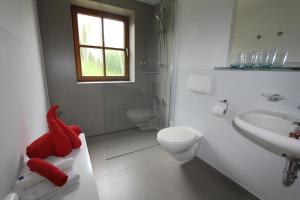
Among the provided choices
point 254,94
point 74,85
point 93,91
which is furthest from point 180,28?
point 74,85

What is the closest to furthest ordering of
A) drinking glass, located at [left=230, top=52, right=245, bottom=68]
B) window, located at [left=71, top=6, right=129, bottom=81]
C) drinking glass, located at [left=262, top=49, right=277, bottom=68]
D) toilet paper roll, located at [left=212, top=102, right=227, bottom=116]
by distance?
drinking glass, located at [left=262, top=49, right=277, bottom=68] < drinking glass, located at [left=230, top=52, right=245, bottom=68] < toilet paper roll, located at [left=212, top=102, right=227, bottom=116] < window, located at [left=71, top=6, right=129, bottom=81]

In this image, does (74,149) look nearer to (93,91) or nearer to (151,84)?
(93,91)

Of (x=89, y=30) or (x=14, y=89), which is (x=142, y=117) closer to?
(x=89, y=30)

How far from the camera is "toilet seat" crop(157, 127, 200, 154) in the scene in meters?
1.45

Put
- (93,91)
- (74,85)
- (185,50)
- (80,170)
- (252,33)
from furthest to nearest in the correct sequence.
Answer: (93,91) < (74,85) < (185,50) < (252,33) < (80,170)

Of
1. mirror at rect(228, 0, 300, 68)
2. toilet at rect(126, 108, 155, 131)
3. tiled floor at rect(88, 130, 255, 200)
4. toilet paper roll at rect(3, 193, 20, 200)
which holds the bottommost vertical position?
tiled floor at rect(88, 130, 255, 200)

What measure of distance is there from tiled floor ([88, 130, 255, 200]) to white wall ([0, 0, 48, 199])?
2.61 feet

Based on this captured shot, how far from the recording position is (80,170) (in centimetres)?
102

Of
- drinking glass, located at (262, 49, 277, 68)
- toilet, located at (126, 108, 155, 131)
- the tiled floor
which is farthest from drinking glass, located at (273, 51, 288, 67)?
toilet, located at (126, 108, 155, 131)

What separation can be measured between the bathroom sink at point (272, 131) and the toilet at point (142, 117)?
1609 millimetres

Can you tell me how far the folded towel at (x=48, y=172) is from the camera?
2.74 feet

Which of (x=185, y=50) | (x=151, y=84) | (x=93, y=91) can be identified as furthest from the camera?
(x=151, y=84)

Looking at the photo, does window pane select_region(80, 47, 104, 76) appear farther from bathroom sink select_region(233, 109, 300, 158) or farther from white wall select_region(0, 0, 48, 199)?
bathroom sink select_region(233, 109, 300, 158)

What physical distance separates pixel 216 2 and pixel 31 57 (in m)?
1.89
